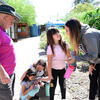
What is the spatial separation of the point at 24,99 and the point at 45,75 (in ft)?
2.14

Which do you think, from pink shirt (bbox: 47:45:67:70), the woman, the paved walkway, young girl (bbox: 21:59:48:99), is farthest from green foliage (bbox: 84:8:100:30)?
the woman

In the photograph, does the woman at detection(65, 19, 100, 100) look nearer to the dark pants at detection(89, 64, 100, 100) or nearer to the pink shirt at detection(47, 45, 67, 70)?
the dark pants at detection(89, 64, 100, 100)

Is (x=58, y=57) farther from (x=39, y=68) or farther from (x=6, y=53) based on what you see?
(x=6, y=53)

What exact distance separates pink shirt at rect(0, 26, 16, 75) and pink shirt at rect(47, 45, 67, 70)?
0.85m

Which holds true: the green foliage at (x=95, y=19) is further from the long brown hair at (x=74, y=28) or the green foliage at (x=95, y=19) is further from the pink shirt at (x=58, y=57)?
the long brown hair at (x=74, y=28)

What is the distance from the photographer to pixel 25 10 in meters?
27.5

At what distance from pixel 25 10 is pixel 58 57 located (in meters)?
26.0

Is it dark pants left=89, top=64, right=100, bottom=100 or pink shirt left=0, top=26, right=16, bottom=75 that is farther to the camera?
dark pants left=89, top=64, right=100, bottom=100

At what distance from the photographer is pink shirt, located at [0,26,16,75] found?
1871mm

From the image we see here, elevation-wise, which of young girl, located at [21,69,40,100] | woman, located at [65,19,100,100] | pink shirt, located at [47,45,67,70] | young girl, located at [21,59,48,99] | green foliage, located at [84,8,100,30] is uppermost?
green foliage, located at [84,8,100,30]

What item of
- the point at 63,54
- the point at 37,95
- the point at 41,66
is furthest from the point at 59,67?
the point at 37,95

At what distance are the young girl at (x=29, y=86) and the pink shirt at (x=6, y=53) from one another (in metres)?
1.01

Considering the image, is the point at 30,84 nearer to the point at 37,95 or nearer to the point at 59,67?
the point at 37,95

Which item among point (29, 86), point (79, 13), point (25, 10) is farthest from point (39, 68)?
point (25, 10)
